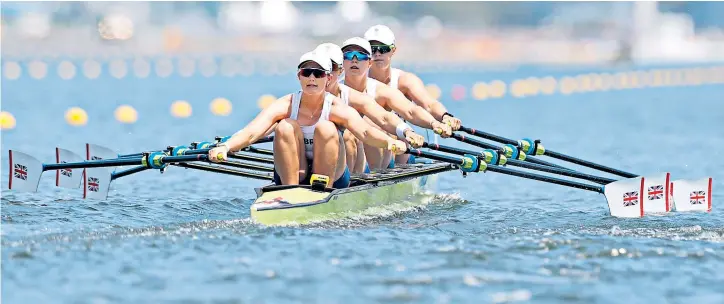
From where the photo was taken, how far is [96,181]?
12.0 meters

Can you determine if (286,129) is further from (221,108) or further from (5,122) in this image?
(221,108)

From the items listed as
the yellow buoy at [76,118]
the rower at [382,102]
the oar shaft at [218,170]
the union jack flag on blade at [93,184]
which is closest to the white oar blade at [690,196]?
the rower at [382,102]

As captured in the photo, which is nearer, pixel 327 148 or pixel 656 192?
pixel 327 148

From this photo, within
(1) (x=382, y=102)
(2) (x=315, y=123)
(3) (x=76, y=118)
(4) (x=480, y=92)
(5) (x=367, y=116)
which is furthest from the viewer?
(4) (x=480, y=92)

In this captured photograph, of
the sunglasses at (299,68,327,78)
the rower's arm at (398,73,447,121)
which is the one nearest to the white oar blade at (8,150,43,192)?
the sunglasses at (299,68,327,78)

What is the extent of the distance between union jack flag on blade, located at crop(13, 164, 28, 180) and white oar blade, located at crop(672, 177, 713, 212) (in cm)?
622

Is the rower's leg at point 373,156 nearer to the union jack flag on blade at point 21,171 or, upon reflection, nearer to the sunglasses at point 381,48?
the sunglasses at point 381,48

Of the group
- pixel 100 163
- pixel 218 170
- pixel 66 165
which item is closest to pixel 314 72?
pixel 218 170

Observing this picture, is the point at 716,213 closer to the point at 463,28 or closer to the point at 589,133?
the point at 589,133

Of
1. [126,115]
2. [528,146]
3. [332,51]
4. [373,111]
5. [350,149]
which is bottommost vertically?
[350,149]

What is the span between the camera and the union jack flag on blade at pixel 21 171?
1145 centimetres

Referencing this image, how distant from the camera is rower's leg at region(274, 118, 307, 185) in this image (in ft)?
33.2

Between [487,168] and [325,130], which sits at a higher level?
[325,130]

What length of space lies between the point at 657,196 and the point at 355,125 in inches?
113
